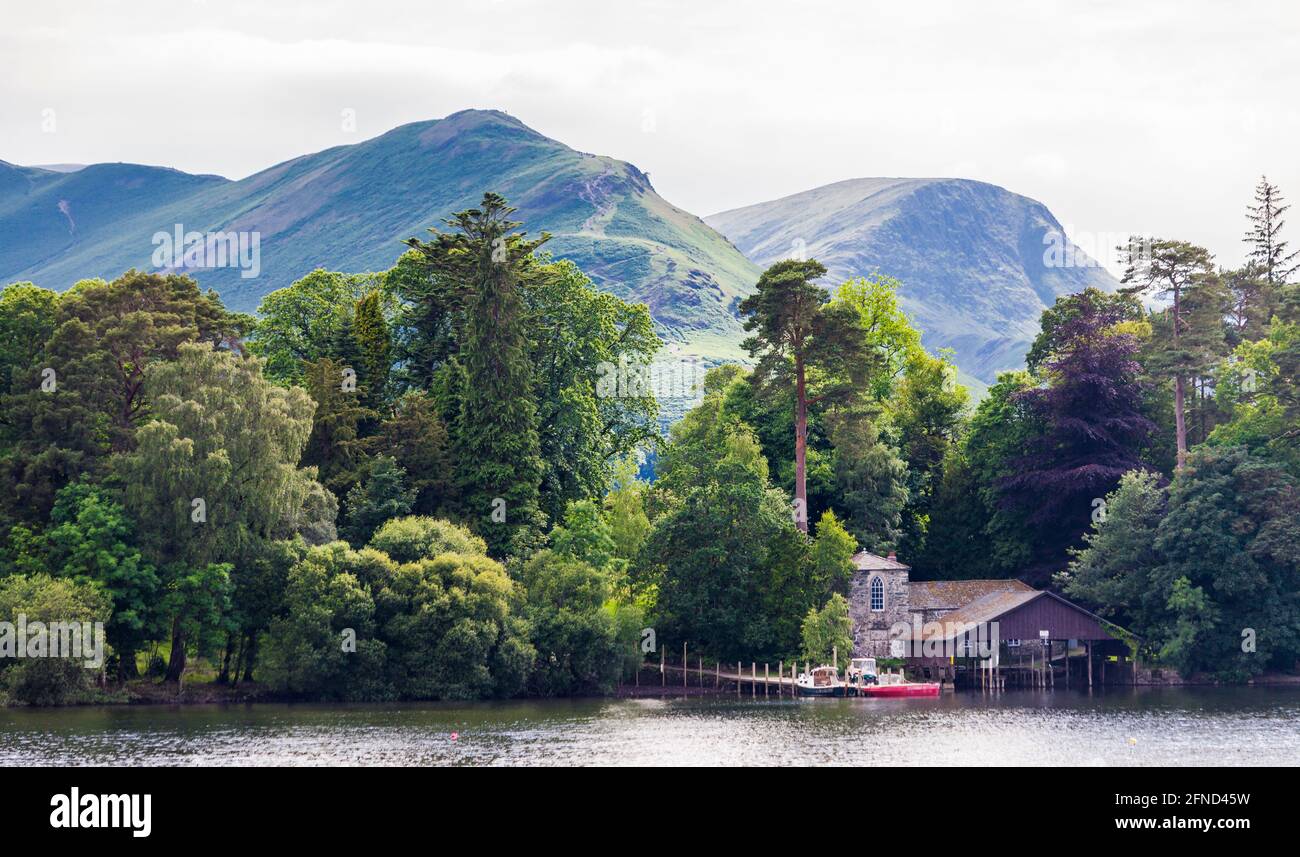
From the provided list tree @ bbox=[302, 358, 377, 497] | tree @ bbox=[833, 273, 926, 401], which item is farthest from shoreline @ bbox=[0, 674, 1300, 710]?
tree @ bbox=[833, 273, 926, 401]

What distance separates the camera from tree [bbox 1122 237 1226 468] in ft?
313

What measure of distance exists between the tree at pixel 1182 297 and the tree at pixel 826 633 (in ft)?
82.3

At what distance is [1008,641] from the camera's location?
91125mm

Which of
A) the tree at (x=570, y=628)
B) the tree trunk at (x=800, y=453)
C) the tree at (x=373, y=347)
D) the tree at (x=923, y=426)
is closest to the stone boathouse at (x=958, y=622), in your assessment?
the tree trunk at (x=800, y=453)

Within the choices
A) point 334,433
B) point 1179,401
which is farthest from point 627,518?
point 1179,401

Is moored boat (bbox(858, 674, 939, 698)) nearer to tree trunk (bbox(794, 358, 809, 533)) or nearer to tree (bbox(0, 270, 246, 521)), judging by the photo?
tree trunk (bbox(794, 358, 809, 533))

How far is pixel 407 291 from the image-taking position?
3770 inches

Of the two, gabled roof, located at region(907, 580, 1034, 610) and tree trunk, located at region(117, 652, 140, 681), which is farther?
gabled roof, located at region(907, 580, 1034, 610)

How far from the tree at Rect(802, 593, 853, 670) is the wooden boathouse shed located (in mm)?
6429

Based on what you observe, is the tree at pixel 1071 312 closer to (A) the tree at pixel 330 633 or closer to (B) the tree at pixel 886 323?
(B) the tree at pixel 886 323

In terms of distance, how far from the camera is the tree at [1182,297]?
9550 cm
